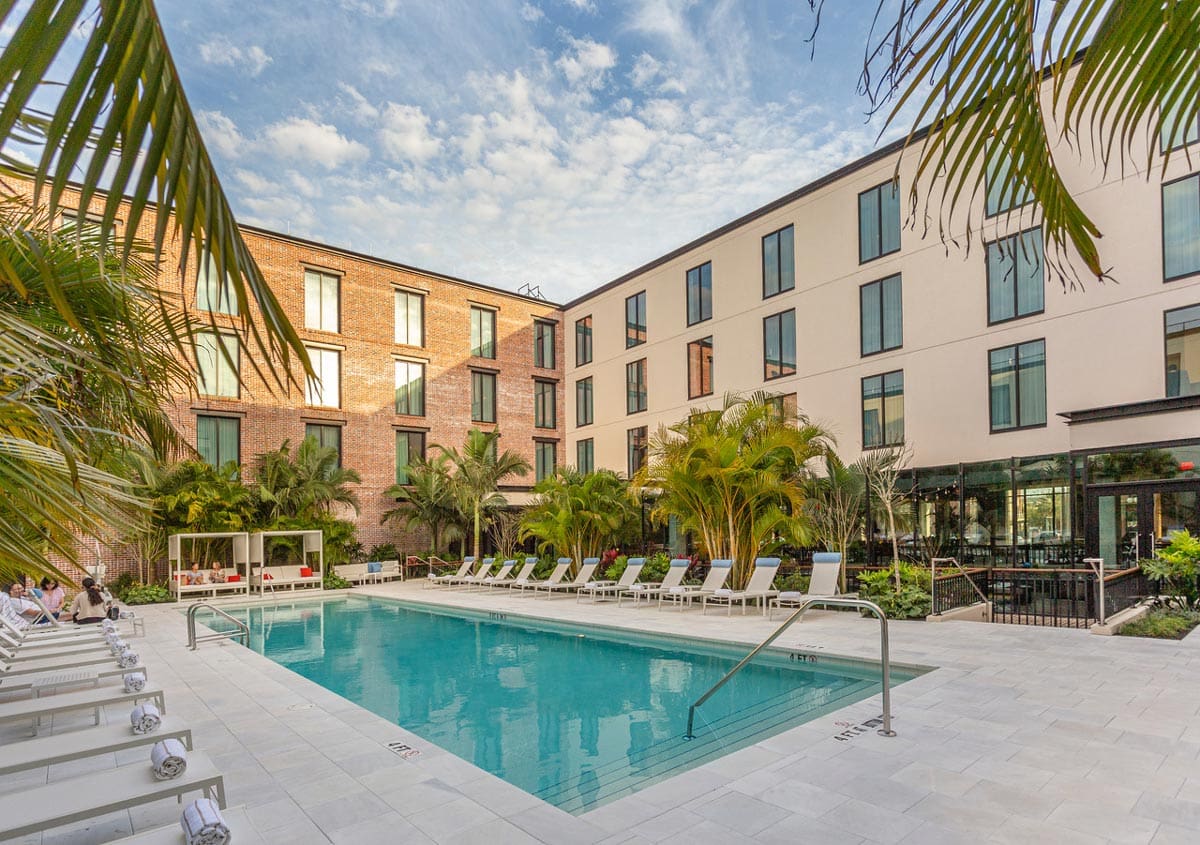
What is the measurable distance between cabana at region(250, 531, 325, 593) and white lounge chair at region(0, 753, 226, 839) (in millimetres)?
17868

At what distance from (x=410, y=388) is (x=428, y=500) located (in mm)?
4700

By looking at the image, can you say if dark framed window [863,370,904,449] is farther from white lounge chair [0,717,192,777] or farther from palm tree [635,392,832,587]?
white lounge chair [0,717,192,777]

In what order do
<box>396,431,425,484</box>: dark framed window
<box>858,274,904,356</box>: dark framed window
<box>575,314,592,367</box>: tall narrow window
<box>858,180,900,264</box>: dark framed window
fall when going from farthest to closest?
<box>575,314,592,367</box>: tall narrow window
<box>396,431,425,484</box>: dark framed window
<box>858,180,900,264</box>: dark framed window
<box>858,274,904,356</box>: dark framed window

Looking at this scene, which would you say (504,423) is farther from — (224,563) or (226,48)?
(226,48)

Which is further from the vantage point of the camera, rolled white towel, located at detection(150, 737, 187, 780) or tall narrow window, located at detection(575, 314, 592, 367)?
tall narrow window, located at detection(575, 314, 592, 367)

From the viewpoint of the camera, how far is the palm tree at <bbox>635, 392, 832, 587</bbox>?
16125mm

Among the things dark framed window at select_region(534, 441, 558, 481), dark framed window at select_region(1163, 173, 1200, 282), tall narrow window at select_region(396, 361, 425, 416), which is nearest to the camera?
dark framed window at select_region(1163, 173, 1200, 282)

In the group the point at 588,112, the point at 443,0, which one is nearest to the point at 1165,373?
the point at 588,112

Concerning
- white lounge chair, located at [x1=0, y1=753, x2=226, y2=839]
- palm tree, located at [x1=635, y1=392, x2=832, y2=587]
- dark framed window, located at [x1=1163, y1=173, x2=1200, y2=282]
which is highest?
dark framed window, located at [x1=1163, y1=173, x2=1200, y2=282]

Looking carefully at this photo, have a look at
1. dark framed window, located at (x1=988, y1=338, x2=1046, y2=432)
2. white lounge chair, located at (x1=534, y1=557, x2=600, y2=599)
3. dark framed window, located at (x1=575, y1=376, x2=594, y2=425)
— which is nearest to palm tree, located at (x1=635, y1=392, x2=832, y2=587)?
white lounge chair, located at (x1=534, y1=557, x2=600, y2=599)

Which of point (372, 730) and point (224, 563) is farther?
point (224, 563)

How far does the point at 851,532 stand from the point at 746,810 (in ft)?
43.6

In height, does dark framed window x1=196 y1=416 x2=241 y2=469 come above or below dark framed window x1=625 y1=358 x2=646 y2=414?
below

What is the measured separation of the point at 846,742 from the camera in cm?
632
